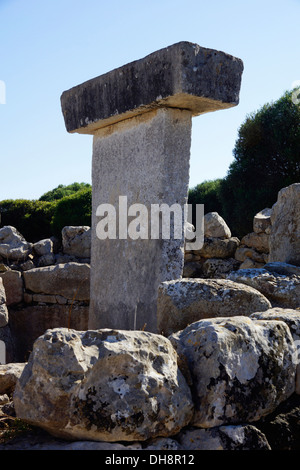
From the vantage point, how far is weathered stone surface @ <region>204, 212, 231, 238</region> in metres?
9.97

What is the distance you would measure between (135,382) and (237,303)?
130cm

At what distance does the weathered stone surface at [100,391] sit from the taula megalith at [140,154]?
231 centimetres

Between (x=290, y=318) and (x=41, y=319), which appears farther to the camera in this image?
(x=41, y=319)

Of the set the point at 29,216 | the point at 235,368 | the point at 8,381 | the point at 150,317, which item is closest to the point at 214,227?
the point at 29,216

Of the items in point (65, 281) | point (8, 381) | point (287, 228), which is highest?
point (287, 228)

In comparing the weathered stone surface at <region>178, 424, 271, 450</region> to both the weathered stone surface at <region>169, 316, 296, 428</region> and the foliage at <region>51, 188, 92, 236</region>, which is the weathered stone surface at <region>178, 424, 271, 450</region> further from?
the foliage at <region>51, 188, 92, 236</region>

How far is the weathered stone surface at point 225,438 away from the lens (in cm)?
192

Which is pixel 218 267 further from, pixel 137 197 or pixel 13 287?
pixel 137 197

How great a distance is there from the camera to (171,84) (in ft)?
→ 13.0

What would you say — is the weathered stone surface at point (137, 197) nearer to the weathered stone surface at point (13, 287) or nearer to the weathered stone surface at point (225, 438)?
the weathered stone surface at point (13, 287)

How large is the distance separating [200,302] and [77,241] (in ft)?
13.8

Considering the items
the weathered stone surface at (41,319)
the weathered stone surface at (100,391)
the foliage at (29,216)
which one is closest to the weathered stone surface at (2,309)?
the weathered stone surface at (41,319)

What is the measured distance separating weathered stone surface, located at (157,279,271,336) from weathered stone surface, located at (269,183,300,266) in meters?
1.35

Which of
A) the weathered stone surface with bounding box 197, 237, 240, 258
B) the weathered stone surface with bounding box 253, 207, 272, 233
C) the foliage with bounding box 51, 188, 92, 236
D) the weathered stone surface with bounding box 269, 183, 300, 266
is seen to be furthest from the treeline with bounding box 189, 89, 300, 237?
the weathered stone surface with bounding box 269, 183, 300, 266
